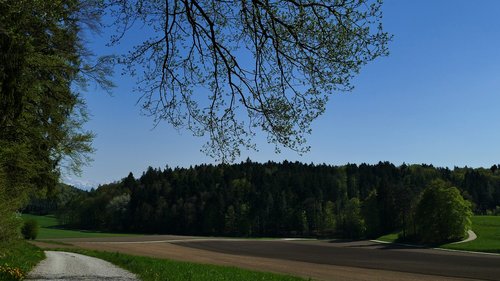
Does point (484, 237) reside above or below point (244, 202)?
below

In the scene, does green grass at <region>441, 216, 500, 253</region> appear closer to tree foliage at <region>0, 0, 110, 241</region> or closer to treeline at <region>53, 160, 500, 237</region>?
treeline at <region>53, 160, 500, 237</region>

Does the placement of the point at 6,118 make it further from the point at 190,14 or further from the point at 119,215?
the point at 119,215

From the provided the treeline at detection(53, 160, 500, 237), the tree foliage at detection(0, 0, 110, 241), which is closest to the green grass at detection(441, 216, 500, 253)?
the treeline at detection(53, 160, 500, 237)

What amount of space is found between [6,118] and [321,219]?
455ft

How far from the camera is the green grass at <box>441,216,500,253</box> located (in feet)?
232

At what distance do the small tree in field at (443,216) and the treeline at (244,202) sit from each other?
1449 inches

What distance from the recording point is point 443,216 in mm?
84625

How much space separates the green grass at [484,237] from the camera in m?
70.7

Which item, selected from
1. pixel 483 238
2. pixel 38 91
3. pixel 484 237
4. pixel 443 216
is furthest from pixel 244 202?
pixel 38 91

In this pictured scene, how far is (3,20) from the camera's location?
1065 centimetres

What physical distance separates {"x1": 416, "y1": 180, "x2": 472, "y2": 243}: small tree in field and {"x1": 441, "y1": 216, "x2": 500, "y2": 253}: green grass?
413 cm

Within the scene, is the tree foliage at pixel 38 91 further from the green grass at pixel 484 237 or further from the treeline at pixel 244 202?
the treeline at pixel 244 202

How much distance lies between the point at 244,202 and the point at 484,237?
90.6m

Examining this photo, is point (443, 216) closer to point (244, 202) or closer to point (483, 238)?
point (483, 238)
